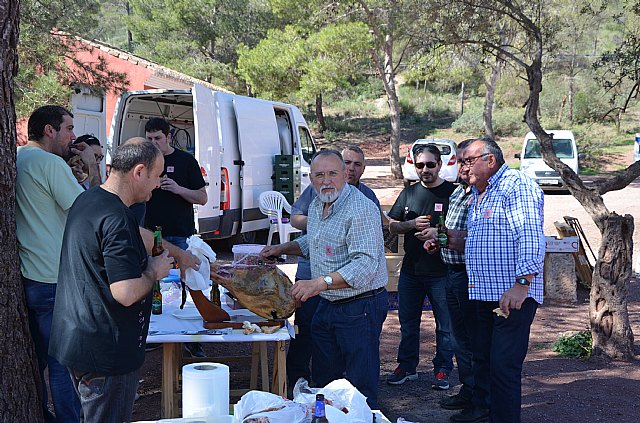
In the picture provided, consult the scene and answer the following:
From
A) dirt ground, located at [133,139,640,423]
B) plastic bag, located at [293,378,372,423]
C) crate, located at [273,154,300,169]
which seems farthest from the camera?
crate, located at [273,154,300,169]

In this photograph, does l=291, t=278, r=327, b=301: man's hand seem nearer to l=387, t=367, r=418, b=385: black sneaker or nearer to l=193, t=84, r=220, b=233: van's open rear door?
l=387, t=367, r=418, b=385: black sneaker

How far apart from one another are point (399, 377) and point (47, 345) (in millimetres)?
2928

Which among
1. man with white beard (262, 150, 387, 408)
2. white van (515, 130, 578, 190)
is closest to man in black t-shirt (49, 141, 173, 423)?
man with white beard (262, 150, 387, 408)

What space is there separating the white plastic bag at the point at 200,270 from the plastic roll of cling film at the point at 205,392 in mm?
1078

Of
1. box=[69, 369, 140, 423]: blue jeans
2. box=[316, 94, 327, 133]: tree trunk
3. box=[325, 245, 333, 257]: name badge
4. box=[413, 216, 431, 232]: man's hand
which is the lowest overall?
box=[69, 369, 140, 423]: blue jeans

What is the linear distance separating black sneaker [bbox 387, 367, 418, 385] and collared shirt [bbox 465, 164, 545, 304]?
5.55ft

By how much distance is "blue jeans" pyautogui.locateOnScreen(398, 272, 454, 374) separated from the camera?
5707 mm

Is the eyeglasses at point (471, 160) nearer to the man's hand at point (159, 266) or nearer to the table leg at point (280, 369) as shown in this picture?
the table leg at point (280, 369)

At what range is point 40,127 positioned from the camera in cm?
404

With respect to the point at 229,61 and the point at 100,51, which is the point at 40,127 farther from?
the point at 229,61

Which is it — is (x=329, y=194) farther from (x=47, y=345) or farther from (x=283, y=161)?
(x=283, y=161)

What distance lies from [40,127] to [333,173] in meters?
1.67

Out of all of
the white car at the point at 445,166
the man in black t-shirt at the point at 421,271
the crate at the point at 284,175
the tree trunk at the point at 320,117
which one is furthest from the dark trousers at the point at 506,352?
the tree trunk at the point at 320,117

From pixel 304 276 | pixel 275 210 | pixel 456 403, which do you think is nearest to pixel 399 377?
pixel 456 403
